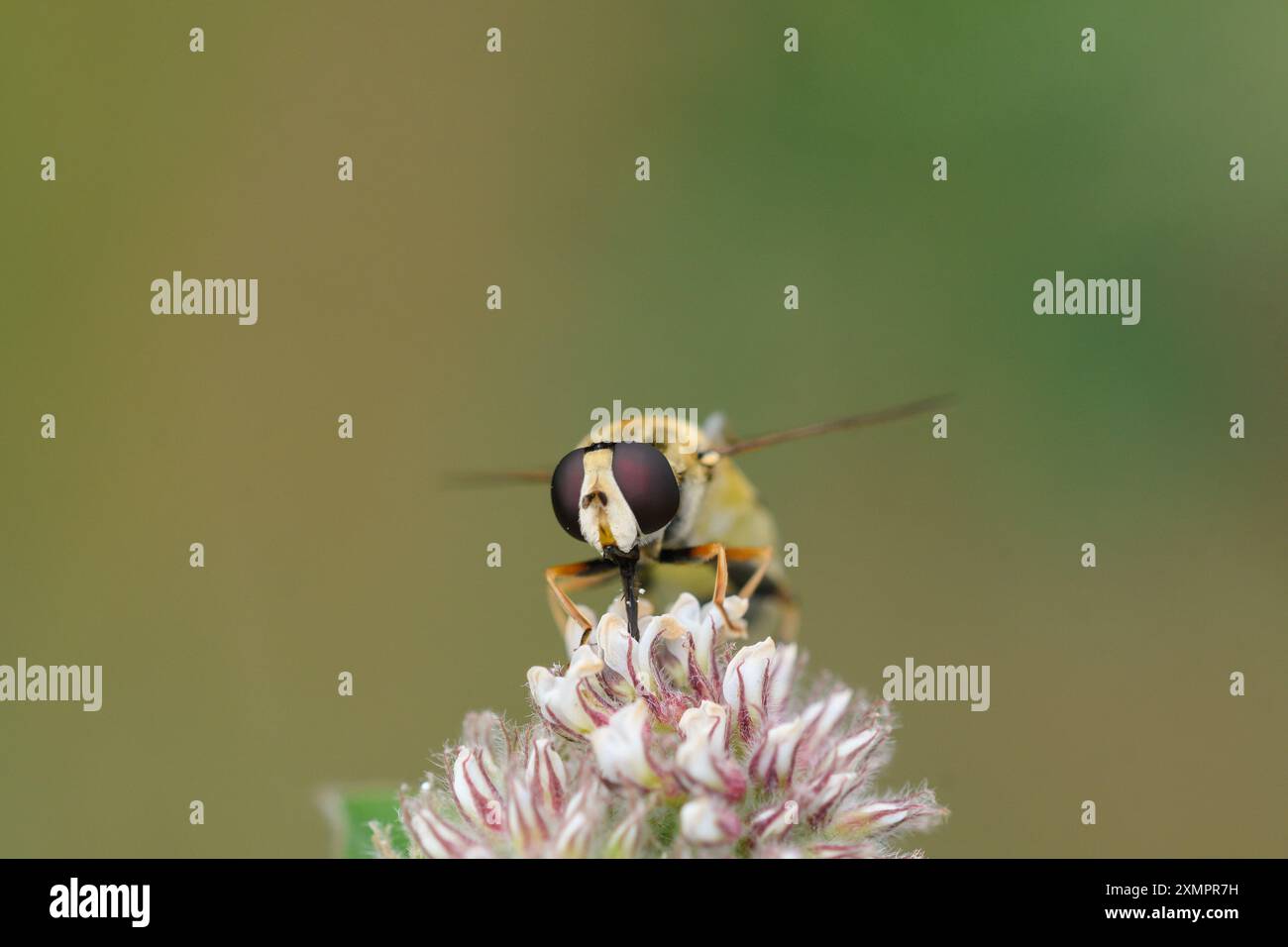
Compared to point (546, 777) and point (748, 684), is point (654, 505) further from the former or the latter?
point (546, 777)

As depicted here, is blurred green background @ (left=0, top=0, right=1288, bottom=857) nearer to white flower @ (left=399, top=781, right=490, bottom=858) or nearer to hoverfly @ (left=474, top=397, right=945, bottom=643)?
hoverfly @ (left=474, top=397, right=945, bottom=643)

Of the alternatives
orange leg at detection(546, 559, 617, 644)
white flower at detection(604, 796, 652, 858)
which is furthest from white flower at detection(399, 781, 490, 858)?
orange leg at detection(546, 559, 617, 644)

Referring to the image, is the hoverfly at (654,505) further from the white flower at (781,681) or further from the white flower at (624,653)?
the white flower at (781,681)

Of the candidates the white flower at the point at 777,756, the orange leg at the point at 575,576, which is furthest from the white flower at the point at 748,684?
the orange leg at the point at 575,576

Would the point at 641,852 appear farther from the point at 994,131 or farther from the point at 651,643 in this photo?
the point at 994,131

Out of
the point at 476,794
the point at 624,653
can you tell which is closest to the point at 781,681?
the point at 624,653
